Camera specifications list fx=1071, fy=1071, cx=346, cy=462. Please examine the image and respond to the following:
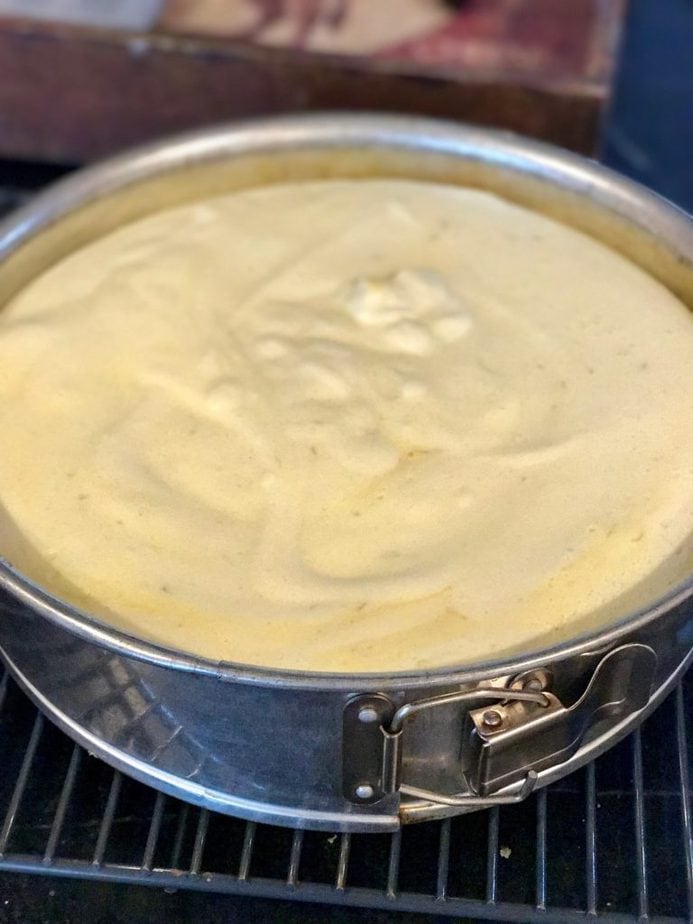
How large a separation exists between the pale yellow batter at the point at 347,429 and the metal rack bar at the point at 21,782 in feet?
0.70

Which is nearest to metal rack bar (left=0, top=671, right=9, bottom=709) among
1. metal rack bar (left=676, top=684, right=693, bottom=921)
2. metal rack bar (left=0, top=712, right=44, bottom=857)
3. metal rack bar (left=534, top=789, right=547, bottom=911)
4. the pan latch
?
metal rack bar (left=0, top=712, right=44, bottom=857)

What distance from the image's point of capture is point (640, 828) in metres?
0.97

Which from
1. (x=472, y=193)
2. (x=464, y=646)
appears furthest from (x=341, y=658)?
(x=472, y=193)

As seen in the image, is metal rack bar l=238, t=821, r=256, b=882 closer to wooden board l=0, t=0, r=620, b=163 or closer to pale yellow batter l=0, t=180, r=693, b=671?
pale yellow batter l=0, t=180, r=693, b=671

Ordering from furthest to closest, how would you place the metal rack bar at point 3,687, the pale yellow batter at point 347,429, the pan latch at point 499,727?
the metal rack bar at point 3,687 < the pale yellow batter at point 347,429 < the pan latch at point 499,727

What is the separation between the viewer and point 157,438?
104cm

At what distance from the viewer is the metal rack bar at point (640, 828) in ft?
3.03

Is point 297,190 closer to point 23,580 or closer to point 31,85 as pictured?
point 31,85

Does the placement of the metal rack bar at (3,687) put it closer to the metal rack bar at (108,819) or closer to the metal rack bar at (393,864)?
the metal rack bar at (108,819)

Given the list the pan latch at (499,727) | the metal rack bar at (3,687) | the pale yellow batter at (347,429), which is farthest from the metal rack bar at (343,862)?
the metal rack bar at (3,687)

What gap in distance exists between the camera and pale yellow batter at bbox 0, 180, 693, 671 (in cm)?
91

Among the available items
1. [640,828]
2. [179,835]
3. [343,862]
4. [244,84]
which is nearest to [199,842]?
[179,835]

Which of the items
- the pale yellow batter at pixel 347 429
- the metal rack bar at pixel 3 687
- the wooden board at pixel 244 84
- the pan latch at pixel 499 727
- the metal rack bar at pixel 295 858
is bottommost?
the metal rack bar at pixel 295 858

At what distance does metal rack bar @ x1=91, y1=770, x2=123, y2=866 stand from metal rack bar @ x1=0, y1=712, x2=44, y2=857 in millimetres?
81
